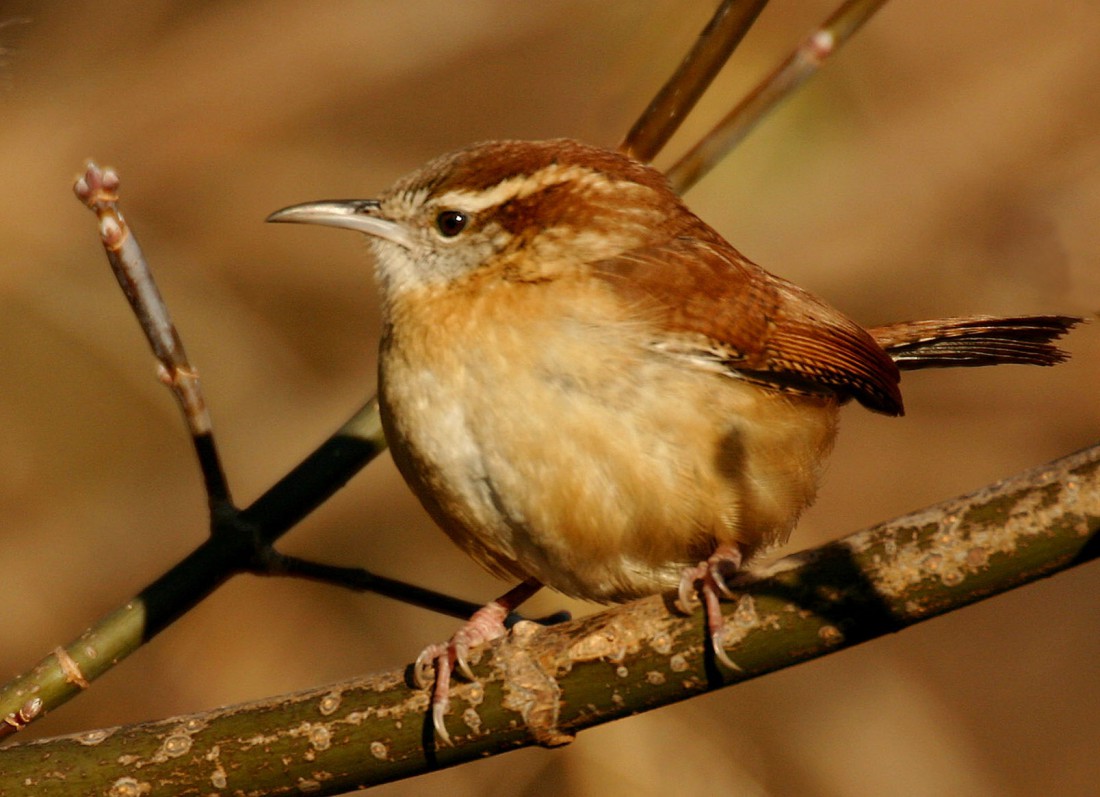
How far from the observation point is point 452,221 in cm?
342

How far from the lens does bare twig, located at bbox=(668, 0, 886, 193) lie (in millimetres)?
3199

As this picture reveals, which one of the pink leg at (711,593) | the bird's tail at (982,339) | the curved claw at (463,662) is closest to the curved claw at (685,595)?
the pink leg at (711,593)

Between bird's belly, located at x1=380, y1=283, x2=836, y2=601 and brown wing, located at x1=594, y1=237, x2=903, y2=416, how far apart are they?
3.3 inches

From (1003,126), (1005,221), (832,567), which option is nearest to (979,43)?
(1003,126)

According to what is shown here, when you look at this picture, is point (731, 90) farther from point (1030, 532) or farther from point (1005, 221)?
point (1030, 532)

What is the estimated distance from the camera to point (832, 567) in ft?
7.92

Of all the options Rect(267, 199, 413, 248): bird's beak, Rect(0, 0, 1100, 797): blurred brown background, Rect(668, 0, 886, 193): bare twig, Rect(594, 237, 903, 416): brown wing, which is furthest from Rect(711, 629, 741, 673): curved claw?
Rect(0, 0, 1100, 797): blurred brown background

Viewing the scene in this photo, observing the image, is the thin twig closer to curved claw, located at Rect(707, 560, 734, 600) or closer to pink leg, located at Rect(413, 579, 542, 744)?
pink leg, located at Rect(413, 579, 542, 744)

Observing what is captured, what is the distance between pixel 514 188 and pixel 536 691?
1354 mm

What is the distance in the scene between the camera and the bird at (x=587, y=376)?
2992mm

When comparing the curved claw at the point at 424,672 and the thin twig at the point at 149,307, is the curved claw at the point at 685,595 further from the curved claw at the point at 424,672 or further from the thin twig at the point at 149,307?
the thin twig at the point at 149,307

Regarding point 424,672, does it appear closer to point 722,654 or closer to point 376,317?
point 722,654

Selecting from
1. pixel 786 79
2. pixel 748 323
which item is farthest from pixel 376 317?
pixel 786 79

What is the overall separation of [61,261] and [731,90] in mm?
2750
